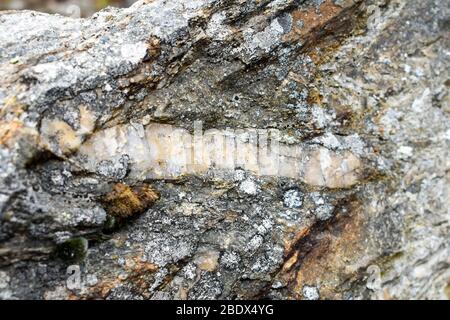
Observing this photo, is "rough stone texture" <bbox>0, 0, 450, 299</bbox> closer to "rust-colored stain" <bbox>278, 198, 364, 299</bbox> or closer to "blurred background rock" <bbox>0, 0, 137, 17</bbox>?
"rust-colored stain" <bbox>278, 198, 364, 299</bbox>

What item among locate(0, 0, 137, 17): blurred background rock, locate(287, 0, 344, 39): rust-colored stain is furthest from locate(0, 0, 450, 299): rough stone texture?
locate(0, 0, 137, 17): blurred background rock

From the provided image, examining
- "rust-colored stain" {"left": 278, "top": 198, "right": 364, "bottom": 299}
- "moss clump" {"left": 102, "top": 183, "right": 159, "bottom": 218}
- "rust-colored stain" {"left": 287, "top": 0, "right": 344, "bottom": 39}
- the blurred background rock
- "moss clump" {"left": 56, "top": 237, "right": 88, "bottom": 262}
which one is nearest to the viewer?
"moss clump" {"left": 56, "top": 237, "right": 88, "bottom": 262}

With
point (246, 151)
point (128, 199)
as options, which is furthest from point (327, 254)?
point (128, 199)

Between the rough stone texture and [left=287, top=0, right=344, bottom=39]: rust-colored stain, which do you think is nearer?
the rough stone texture

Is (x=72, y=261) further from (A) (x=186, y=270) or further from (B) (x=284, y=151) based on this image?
(B) (x=284, y=151)

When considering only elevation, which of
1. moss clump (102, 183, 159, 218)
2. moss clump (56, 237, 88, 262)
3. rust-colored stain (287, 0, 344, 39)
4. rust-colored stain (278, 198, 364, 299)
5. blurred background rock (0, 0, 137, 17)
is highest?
blurred background rock (0, 0, 137, 17)

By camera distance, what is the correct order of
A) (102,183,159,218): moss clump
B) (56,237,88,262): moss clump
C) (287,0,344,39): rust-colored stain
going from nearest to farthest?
(56,237,88,262): moss clump < (102,183,159,218): moss clump < (287,0,344,39): rust-colored stain

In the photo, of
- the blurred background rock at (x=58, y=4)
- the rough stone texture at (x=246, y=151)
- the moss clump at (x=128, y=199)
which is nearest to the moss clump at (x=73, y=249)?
the rough stone texture at (x=246, y=151)

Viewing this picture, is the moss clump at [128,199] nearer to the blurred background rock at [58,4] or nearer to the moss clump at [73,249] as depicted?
the moss clump at [73,249]
